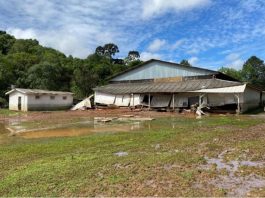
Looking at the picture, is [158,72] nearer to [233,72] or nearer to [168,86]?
[168,86]

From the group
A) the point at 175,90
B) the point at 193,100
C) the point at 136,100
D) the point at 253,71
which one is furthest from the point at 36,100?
the point at 253,71

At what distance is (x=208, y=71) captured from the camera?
3488 cm

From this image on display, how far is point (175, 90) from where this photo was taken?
1272 inches

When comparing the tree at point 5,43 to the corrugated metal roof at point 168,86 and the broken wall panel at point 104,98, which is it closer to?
the broken wall panel at point 104,98

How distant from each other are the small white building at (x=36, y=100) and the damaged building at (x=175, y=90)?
5181mm

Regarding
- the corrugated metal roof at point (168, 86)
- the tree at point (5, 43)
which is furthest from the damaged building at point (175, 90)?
the tree at point (5, 43)

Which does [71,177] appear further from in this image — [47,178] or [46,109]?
[46,109]

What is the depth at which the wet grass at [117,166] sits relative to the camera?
21.3 ft

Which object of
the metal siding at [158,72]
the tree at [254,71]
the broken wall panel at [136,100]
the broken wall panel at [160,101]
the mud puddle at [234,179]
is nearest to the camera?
the mud puddle at [234,179]

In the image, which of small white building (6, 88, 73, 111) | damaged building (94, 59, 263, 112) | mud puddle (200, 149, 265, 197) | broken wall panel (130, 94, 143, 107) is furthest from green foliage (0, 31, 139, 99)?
mud puddle (200, 149, 265, 197)

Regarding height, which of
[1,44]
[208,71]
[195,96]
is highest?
[1,44]

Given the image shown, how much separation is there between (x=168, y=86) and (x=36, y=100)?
1604cm

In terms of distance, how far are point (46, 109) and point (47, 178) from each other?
101ft

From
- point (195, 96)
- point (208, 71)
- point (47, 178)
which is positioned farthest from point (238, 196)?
point (208, 71)
